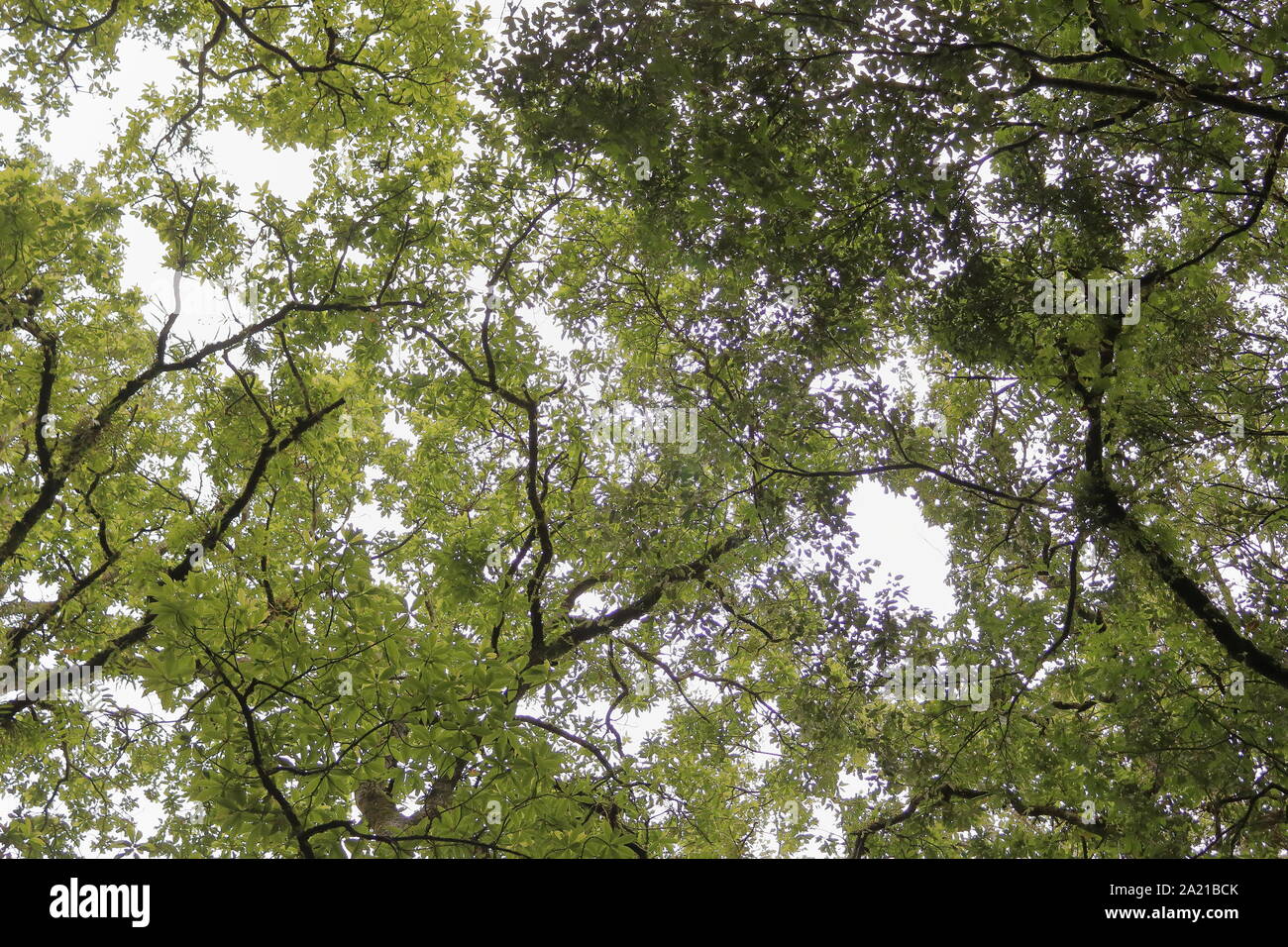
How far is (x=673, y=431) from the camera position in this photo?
303 inches

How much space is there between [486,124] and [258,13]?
292 cm

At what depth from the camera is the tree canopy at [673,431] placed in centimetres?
504

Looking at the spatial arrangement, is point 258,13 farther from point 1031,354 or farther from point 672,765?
point 672,765

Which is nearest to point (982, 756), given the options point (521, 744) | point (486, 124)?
point (521, 744)

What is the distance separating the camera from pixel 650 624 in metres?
8.89

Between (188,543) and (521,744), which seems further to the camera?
(188,543)

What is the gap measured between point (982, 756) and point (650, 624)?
324cm

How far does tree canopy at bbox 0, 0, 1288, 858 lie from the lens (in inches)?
198

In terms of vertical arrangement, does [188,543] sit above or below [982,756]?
above
